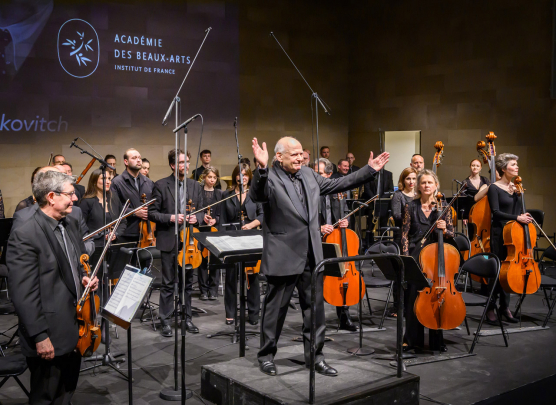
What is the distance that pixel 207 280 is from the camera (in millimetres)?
6258

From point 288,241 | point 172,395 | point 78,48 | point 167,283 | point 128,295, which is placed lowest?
point 172,395

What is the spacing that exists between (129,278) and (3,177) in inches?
230

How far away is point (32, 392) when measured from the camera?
2.69 metres

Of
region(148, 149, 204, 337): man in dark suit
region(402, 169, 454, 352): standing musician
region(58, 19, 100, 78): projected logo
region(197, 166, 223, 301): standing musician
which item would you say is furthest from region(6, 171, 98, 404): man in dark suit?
region(58, 19, 100, 78): projected logo

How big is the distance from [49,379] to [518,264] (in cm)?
384

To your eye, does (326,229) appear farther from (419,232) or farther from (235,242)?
(235,242)

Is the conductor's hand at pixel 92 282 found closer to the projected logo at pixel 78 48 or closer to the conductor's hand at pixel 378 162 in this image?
the conductor's hand at pixel 378 162

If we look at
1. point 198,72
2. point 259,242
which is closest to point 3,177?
point 198,72

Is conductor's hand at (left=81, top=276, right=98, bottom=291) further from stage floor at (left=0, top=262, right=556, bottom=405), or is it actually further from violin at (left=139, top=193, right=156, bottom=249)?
violin at (left=139, top=193, right=156, bottom=249)

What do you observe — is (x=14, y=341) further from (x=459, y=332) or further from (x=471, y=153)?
(x=471, y=153)

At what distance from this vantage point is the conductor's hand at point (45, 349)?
8.33 feet

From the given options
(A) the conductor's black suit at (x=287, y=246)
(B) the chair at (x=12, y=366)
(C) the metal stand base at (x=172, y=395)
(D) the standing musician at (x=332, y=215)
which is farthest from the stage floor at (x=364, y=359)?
(B) the chair at (x=12, y=366)

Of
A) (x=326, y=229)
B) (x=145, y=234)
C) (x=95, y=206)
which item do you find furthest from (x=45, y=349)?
(x=145, y=234)

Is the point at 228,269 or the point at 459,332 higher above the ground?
the point at 228,269
